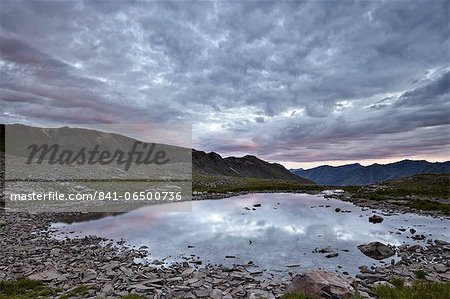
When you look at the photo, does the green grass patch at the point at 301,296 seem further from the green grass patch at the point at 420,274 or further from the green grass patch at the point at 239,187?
the green grass patch at the point at 239,187

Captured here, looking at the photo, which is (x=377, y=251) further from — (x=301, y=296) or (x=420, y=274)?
(x=301, y=296)

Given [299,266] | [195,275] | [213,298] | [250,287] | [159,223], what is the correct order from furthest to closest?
[159,223], [299,266], [195,275], [250,287], [213,298]

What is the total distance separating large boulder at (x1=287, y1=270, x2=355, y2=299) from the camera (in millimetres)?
12211

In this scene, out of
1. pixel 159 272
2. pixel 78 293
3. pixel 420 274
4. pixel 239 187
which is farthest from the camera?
pixel 239 187

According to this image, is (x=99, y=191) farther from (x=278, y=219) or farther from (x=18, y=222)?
(x=278, y=219)

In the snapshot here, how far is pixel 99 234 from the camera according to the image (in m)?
28.7

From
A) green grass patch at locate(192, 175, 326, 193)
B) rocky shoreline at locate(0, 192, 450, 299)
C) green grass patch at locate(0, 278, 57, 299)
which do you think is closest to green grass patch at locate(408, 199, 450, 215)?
rocky shoreline at locate(0, 192, 450, 299)

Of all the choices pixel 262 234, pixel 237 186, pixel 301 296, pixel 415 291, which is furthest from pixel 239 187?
pixel 301 296

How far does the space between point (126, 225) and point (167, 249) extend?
11669 millimetres

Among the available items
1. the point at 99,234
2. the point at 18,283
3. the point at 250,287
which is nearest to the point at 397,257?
the point at 250,287

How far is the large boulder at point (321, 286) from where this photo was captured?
12.2 m

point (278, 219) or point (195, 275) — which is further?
point (278, 219)

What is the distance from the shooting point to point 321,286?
12469 mm

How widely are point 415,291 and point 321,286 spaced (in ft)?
14.0
